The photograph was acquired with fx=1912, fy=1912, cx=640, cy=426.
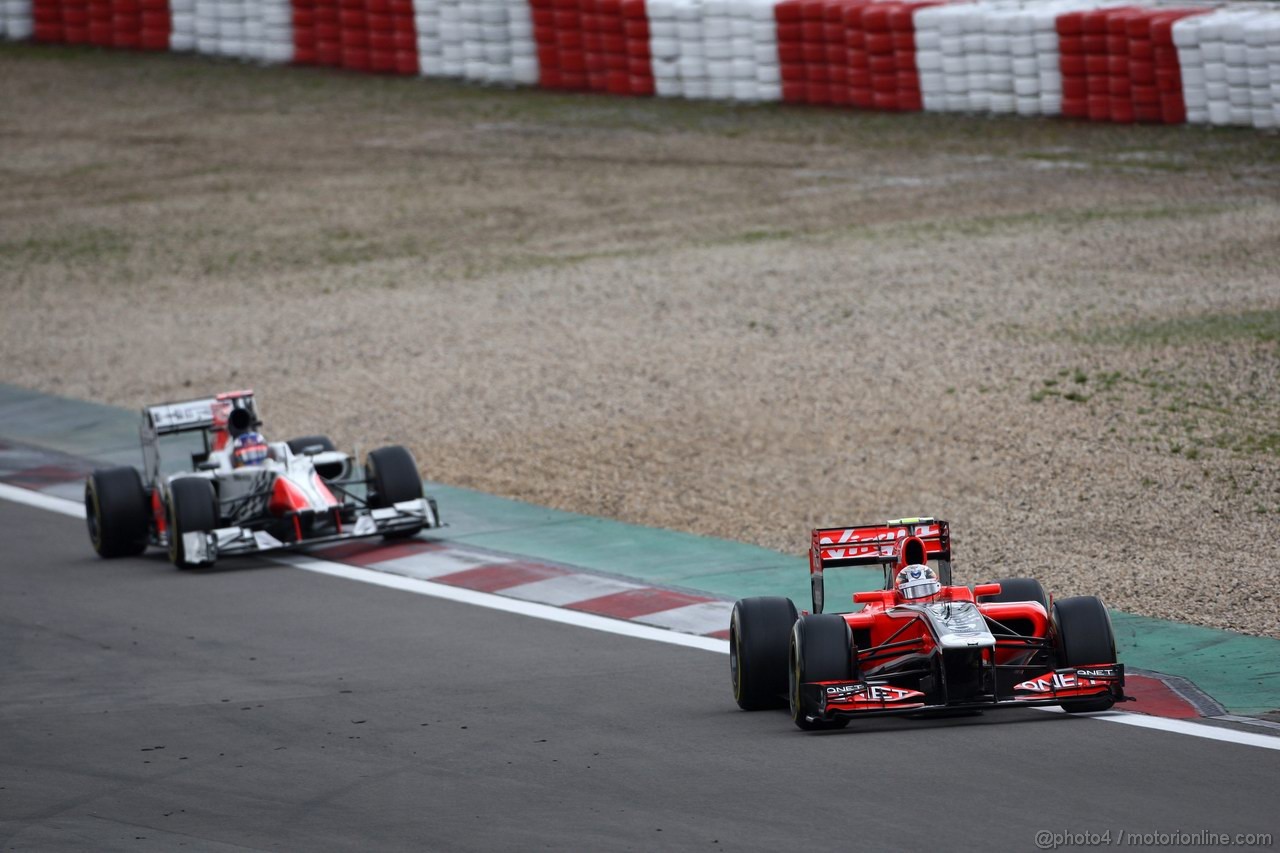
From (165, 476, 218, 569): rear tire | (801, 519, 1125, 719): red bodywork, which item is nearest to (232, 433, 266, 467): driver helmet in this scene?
(165, 476, 218, 569): rear tire

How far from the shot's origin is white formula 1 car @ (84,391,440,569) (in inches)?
615

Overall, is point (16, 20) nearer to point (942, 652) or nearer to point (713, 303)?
point (713, 303)

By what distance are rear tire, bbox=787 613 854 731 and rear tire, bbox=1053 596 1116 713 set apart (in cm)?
113

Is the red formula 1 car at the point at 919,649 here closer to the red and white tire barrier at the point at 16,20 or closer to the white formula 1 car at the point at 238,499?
the white formula 1 car at the point at 238,499

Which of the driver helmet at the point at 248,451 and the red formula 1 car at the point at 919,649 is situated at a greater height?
the driver helmet at the point at 248,451

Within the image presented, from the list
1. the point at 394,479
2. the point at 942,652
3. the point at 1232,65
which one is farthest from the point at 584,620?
the point at 1232,65

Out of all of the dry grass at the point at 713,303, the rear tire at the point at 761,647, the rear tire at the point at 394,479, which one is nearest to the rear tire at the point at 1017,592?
the rear tire at the point at 761,647

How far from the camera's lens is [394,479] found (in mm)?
16062

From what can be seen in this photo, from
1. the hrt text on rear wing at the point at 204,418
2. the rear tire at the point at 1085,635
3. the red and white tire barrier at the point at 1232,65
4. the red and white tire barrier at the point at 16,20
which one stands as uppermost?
the red and white tire barrier at the point at 16,20

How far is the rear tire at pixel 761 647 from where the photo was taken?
34.6ft

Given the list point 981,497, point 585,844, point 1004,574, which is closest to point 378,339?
point 981,497

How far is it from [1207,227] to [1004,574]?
1306cm

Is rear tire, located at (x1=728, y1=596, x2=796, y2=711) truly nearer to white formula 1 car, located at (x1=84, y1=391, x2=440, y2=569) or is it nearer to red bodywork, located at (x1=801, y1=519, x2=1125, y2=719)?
red bodywork, located at (x1=801, y1=519, x2=1125, y2=719)

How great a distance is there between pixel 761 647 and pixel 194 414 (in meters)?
7.67
